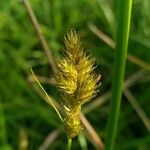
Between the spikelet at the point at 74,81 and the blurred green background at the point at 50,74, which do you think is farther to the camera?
the blurred green background at the point at 50,74

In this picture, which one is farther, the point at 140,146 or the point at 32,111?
the point at 32,111

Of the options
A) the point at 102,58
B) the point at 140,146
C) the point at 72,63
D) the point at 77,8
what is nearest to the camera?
the point at 72,63

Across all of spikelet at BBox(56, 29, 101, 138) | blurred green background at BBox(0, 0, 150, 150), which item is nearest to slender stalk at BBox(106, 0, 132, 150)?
spikelet at BBox(56, 29, 101, 138)

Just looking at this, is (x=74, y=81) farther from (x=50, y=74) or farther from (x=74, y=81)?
(x=50, y=74)

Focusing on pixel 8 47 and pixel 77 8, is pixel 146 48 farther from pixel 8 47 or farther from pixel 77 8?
pixel 8 47

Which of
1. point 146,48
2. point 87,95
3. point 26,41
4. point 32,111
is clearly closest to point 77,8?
point 26,41

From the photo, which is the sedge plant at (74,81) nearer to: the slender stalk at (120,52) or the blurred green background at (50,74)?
the slender stalk at (120,52)

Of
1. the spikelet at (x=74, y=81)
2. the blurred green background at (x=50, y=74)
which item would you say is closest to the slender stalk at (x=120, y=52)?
the spikelet at (x=74, y=81)

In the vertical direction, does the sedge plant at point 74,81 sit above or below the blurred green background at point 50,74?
above
